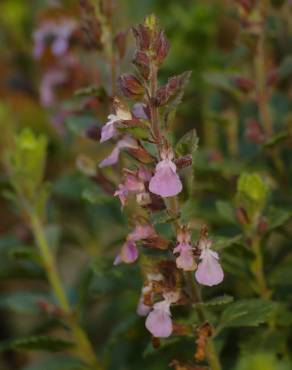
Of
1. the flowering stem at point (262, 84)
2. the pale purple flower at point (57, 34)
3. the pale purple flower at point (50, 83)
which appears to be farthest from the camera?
the pale purple flower at point (50, 83)

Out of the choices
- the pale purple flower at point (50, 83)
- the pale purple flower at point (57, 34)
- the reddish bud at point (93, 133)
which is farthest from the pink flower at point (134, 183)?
the pale purple flower at point (50, 83)

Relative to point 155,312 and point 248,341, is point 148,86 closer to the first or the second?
point 155,312

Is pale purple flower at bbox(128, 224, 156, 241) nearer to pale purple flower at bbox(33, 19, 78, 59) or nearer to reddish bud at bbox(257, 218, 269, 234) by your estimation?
reddish bud at bbox(257, 218, 269, 234)

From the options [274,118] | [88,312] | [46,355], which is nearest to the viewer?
[274,118]

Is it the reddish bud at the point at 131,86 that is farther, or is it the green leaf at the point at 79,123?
the green leaf at the point at 79,123

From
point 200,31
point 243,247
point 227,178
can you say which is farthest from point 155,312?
point 200,31

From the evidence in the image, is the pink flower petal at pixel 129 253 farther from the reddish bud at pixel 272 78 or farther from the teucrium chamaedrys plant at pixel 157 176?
the reddish bud at pixel 272 78
